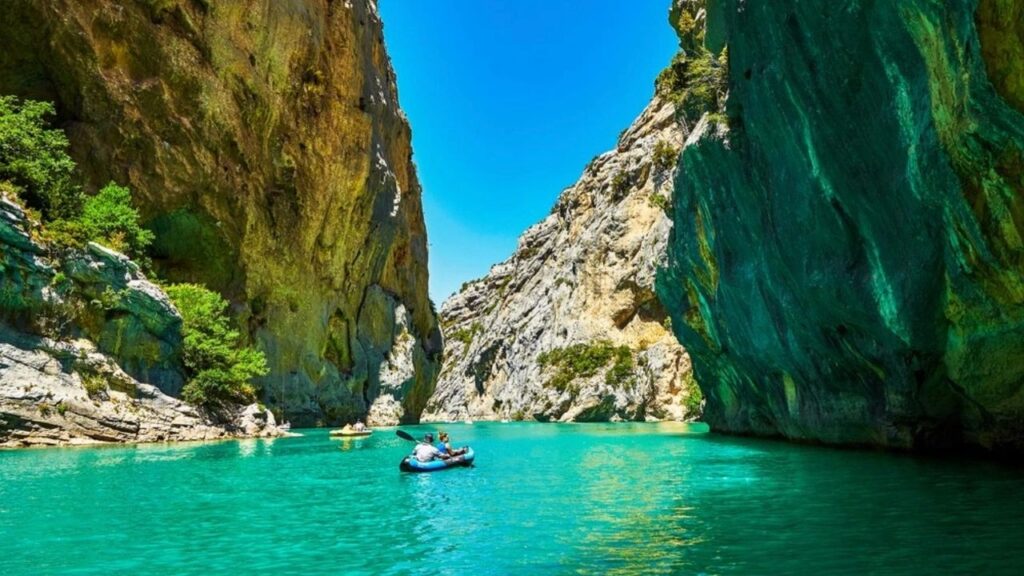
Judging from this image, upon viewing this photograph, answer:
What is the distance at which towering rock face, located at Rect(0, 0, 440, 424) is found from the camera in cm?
3444

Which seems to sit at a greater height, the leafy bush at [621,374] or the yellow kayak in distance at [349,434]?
the leafy bush at [621,374]

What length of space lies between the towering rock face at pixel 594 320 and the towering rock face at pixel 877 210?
1530 inches

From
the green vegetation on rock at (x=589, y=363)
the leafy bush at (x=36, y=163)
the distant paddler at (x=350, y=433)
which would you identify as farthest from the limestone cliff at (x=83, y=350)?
the green vegetation on rock at (x=589, y=363)

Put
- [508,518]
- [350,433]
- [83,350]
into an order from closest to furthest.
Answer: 1. [508,518]
2. [83,350]
3. [350,433]

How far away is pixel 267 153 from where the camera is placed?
44.7 meters

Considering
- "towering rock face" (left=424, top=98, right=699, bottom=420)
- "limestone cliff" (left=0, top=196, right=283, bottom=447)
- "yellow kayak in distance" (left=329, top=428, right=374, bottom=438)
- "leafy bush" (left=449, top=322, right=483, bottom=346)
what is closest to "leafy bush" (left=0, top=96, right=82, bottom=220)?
"limestone cliff" (left=0, top=196, right=283, bottom=447)

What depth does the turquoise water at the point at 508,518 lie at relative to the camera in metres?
9.17

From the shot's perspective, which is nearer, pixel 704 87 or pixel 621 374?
pixel 704 87

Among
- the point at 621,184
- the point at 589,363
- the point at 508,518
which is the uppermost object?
the point at 621,184

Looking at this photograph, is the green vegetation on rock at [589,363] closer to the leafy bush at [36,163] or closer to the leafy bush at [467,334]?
the leafy bush at [467,334]

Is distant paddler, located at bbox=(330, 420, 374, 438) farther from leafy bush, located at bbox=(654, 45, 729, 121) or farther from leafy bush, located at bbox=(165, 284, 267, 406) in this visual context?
leafy bush, located at bbox=(654, 45, 729, 121)

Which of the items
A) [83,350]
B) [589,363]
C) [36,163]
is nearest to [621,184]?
[589,363]

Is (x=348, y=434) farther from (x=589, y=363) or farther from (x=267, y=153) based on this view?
(x=589, y=363)

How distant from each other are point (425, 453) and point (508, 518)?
8393 mm
